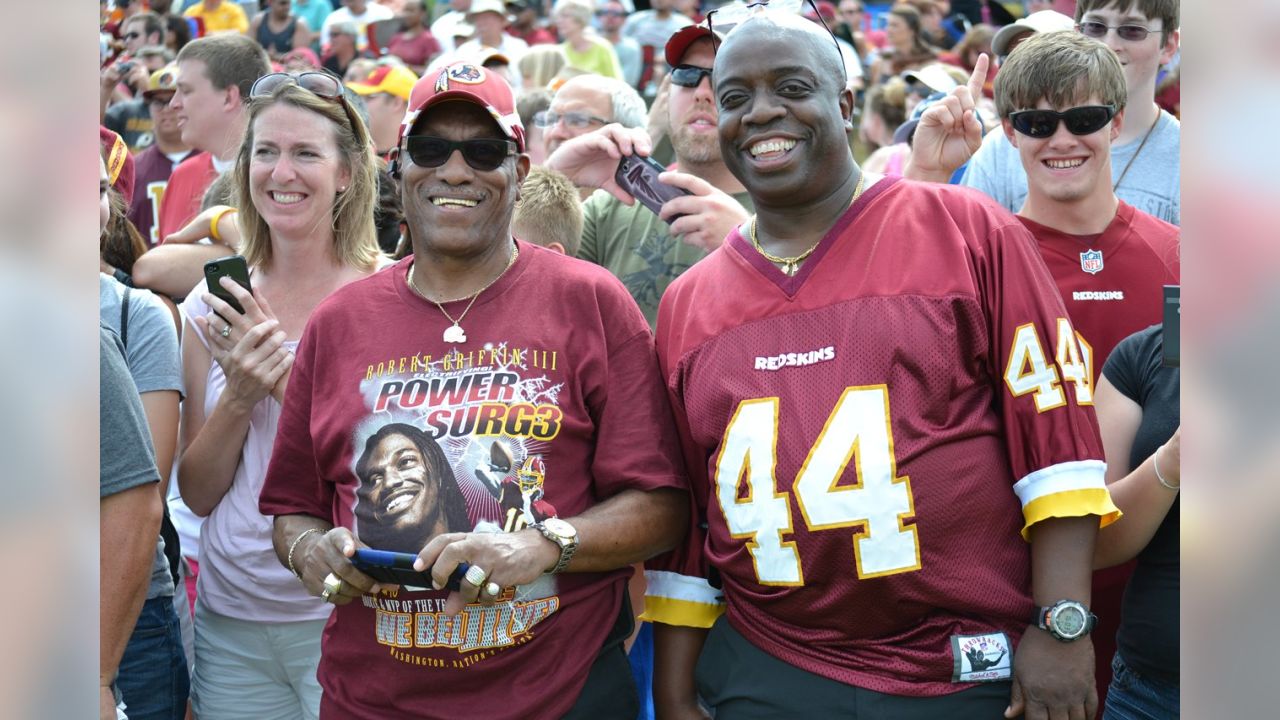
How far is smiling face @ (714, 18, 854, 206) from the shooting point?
271 cm

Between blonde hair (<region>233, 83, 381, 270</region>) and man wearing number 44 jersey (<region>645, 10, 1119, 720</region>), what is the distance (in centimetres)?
143

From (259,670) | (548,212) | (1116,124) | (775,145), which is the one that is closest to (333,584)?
(259,670)

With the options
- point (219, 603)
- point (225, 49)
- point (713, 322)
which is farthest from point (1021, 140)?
point (225, 49)

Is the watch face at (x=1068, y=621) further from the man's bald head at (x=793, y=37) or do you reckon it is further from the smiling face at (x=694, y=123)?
the smiling face at (x=694, y=123)

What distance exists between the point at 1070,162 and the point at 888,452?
4.38 feet

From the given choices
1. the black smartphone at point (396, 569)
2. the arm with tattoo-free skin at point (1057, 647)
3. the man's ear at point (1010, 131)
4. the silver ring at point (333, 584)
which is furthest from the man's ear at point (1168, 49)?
the silver ring at point (333, 584)

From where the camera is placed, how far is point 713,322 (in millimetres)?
2756

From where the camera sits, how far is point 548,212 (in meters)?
4.04

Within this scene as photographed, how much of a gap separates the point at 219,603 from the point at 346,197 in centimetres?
117

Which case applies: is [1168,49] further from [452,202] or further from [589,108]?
[452,202]

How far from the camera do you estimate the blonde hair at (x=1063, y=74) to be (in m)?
3.44

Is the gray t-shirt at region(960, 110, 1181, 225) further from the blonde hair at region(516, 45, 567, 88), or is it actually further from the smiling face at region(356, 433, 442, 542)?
the blonde hair at region(516, 45, 567, 88)

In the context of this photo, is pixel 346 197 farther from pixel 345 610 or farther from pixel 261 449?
pixel 345 610
